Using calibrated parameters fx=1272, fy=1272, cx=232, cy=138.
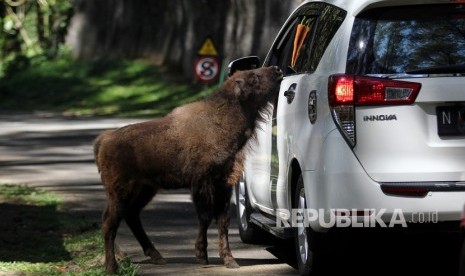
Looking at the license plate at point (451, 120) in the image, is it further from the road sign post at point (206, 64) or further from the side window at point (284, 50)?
the road sign post at point (206, 64)

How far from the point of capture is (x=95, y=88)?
42.5 m

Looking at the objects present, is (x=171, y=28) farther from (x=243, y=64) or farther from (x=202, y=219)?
(x=202, y=219)

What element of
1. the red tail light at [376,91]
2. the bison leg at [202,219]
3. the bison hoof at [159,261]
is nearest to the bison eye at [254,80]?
the bison leg at [202,219]

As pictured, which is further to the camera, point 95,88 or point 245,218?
point 95,88

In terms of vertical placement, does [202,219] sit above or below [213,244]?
above

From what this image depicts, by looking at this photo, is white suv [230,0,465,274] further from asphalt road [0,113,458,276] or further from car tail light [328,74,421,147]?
asphalt road [0,113,458,276]

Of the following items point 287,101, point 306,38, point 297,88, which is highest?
point 306,38

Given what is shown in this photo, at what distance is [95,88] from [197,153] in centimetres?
3321

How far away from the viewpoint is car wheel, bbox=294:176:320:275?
334 inches

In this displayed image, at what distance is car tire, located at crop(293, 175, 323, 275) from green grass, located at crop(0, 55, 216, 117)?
26.7 metres

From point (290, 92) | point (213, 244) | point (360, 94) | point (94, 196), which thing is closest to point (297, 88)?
point (290, 92)

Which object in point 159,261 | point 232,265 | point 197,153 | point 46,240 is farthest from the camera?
point 46,240

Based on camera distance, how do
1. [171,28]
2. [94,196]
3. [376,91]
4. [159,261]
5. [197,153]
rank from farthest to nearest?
[171,28] < [94,196] < [159,261] < [197,153] < [376,91]

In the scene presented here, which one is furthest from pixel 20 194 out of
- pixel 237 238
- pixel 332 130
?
pixel 332 130
